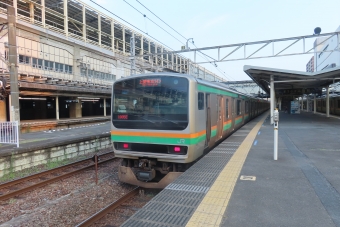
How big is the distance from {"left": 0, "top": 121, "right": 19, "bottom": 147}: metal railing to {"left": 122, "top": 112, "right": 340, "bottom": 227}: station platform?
781 centimetres

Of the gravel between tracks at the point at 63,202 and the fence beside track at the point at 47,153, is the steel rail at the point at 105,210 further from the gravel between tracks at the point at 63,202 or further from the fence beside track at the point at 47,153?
the fence beside track at the point at 47,153

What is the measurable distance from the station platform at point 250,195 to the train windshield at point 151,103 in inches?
49.9

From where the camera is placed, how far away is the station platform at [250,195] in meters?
3.14

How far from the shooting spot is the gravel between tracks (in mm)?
4828

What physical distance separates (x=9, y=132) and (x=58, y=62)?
1952 centimetres

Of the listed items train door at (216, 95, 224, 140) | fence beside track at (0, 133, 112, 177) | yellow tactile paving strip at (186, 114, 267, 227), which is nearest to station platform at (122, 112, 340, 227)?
yellow tactile paving strip at (186, 114, 267, 227)

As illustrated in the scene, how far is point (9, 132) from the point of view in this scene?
31.7 ft

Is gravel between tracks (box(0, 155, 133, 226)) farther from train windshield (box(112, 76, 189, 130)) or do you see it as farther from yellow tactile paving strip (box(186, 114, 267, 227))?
yellow tactile paving strip (box(186, 114, 267, 227))

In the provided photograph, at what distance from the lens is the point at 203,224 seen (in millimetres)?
3014

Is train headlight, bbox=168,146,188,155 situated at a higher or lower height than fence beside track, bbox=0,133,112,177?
higher

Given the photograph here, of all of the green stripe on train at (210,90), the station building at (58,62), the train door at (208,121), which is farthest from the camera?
the station building at (58,62)

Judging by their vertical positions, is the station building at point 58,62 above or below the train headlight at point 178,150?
above

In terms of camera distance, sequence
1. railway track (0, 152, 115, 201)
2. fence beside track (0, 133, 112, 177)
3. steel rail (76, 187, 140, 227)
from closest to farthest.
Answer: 1. steel rail (76, 187, 140, 227)
2. railway track (0, 152, 115, 201)
3. fence beside track (0, 133, 112, 177)

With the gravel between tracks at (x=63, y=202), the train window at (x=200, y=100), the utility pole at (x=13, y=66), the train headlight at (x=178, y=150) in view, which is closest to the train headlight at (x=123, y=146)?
the train headlight at (x=178, y=150)
